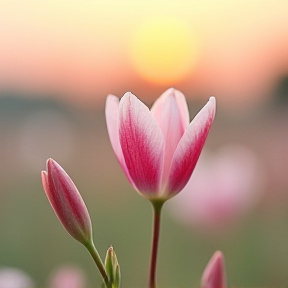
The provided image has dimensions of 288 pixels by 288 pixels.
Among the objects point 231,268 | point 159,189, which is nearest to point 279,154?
point 231,268

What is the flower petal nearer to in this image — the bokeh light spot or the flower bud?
the flower bud

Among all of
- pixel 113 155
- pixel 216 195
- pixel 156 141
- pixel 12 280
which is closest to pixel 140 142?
pixel 156 141

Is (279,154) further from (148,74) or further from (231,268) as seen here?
(148,74)

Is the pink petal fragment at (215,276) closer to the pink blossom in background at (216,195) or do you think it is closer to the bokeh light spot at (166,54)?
the pink blossom in background at (216,195)

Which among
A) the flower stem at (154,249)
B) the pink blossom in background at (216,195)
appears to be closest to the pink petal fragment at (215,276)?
the flower stem at (154,249)

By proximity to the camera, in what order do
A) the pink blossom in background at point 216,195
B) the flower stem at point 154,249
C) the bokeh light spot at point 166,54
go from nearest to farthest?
1. the flower stem at point 154,249
2. the pink blossom in background at point 216,195
3. the bokeh light spot at point 166,54

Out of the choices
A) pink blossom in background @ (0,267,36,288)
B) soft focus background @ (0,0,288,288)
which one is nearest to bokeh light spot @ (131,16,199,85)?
soft focus background @ (0,0,288,288)
